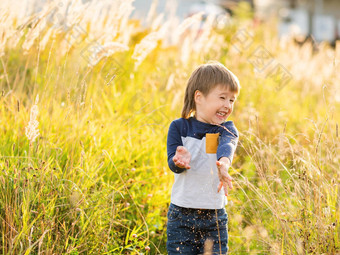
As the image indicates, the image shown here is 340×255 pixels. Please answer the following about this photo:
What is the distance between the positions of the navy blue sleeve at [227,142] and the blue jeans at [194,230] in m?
Result: 0.34

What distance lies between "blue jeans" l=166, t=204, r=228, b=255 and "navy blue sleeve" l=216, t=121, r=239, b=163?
0.34 metres

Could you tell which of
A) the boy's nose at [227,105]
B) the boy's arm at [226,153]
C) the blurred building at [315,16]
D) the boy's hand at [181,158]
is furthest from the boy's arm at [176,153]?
the blurred building at [315,16]

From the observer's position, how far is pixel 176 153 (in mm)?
2402

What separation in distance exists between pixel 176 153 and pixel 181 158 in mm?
47

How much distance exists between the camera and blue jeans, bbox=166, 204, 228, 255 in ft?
8.29

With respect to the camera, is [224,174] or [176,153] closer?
[224,174]

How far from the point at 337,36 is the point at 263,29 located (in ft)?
53.2

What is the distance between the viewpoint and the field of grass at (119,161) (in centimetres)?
254

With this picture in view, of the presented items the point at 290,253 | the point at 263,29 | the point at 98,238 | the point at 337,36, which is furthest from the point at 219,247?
the point at 337,36

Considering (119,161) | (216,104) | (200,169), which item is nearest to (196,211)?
(200,169)

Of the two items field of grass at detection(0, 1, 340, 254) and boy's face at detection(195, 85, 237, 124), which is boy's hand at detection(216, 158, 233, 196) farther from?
boy's face at detection(195, 85, 237, 124)

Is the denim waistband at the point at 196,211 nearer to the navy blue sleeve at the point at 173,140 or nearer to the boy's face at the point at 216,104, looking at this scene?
the navy blue sleeve at the point at 173,140

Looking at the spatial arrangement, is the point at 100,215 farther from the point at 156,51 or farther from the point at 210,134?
the point at 156,51

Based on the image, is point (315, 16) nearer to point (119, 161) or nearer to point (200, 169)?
point (119, 161)
